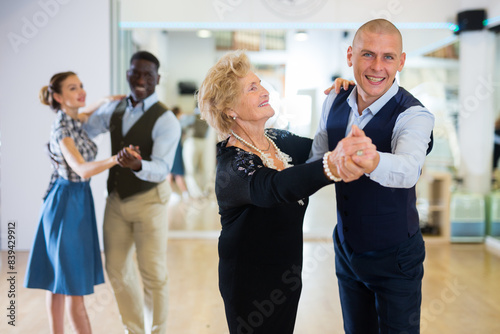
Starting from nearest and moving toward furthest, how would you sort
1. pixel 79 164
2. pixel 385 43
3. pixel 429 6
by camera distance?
pixel 385 43
pixel 79 164
pixel 429 6

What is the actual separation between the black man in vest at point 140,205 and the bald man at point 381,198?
1.28 meters

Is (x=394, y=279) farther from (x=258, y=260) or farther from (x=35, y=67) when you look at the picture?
(x=35, y=67)

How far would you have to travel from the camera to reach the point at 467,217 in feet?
19.2

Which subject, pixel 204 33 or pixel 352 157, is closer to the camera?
pixel 352 157

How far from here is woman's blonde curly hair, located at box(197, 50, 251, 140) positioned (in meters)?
1.76

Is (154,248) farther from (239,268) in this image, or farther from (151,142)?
(239,268)

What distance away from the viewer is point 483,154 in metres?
6.04

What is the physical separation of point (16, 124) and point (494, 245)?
18.5 feet

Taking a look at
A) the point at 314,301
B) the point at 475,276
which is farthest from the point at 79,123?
the point at 475,276

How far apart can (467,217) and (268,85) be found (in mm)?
3031

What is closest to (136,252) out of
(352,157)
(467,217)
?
(352,157)

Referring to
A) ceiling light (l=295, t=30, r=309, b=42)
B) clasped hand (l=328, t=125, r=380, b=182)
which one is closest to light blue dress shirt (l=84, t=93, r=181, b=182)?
clasped hand (l=328, t=125, r=380, b=182)

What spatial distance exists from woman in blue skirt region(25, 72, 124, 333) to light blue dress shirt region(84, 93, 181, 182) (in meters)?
0.20

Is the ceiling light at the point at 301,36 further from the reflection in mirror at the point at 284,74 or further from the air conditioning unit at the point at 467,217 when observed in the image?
the air conditioning unit at the point at 467,217
